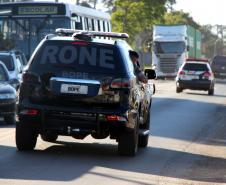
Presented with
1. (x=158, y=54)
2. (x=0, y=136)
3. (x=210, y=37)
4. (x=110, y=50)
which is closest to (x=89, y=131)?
(x=110, y=50)

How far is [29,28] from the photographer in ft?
90.0

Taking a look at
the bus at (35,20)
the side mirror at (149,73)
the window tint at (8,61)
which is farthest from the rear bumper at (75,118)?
the bus at (35,20)

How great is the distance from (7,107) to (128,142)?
266 inches

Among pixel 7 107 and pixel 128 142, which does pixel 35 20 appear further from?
pixel 128 142

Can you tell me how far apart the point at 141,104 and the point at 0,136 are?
3.47 m

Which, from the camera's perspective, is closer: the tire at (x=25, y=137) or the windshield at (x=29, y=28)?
the tire at (x=25, y=137)

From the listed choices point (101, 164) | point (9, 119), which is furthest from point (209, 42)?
point (101, 164)

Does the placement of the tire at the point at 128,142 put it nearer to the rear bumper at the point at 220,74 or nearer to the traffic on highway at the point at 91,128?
the traffic on highway at the point at 91,128

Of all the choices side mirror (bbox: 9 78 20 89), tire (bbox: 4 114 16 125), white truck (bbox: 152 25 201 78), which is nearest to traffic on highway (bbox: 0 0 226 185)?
tire (bbox: 4 114 16 125)

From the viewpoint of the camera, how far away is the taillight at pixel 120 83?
489 inches

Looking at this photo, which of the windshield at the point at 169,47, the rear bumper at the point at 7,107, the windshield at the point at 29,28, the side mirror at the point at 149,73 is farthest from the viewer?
the windshield at the point at 169,47

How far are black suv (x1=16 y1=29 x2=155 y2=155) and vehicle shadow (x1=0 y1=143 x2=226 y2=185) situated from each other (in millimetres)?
391

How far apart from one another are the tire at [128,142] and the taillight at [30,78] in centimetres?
155

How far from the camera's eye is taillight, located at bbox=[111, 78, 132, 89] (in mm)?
12414
